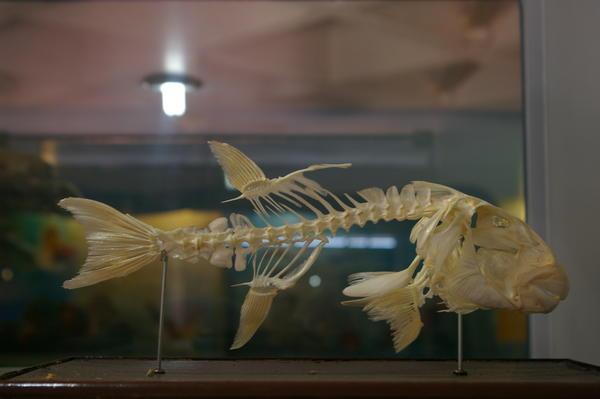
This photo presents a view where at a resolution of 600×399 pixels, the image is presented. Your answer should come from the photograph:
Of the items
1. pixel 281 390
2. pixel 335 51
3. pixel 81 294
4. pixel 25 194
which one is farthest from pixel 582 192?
pixel 25 194

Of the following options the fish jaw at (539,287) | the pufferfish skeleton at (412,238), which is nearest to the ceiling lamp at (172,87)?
the pufferfish skeleton at (412,238)

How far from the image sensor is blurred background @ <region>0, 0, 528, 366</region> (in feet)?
7.88

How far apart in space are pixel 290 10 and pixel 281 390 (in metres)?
1.59

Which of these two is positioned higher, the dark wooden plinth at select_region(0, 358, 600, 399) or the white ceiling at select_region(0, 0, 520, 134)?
the white ceiling at select_region(0, 0, 520, 134)

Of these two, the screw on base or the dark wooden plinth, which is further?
the screw on base

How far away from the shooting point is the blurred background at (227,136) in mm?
2400

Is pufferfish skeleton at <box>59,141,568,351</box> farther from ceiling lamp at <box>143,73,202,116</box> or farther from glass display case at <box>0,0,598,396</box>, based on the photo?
ceiling lamp at <box>143,73,202,116</box>

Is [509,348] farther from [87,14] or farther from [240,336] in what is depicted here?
[87,14]

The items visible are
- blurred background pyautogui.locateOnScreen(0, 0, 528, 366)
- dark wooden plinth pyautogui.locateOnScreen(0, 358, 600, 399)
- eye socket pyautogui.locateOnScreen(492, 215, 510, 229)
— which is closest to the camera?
dark wooden plinth pyautogui.locateOnScreen(0, 358, 600, 399)

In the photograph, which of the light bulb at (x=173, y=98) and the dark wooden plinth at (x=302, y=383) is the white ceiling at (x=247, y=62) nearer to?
the light bulb at (x=173, y=98)

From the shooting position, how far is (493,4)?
2.43m

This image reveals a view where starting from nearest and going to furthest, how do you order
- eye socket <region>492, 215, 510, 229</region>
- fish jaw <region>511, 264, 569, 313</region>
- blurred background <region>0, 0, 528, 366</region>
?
fish jaw <region>511, 264, 569, 313</region>, eye socket <region>492, 215, 510, 229</region>, blurred background <region>0, 0, 528, 366</region>

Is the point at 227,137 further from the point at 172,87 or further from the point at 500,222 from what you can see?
the point at 500,222

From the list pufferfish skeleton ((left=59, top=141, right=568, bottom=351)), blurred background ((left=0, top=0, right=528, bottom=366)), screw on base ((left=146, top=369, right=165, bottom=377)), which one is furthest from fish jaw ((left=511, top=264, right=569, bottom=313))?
screw on base ((left=146, top=369, right=165, bottom=377))
